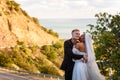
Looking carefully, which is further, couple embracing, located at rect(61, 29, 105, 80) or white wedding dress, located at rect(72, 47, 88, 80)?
white wedding dress, located at rect(72, 47, 88, 80)

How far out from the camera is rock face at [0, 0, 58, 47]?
320ft

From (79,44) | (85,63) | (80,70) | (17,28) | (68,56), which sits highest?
(79,44)

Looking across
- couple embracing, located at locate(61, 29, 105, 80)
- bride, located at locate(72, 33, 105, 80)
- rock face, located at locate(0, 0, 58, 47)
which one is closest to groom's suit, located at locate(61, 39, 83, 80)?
couple embracing, located at locate(61, 29, 105, 80)

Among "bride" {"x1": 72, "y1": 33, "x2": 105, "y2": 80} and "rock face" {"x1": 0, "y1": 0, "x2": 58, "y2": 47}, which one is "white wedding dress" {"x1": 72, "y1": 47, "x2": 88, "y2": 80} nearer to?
"bride" {"x1": 72, "y1": 33, "x2": 105, "y2": 80}

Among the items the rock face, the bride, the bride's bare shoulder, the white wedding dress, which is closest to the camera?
the bride

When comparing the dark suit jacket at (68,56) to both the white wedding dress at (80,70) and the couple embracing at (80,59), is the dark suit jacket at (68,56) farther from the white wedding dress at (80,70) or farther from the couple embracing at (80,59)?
the white wedding dress at (80,70)

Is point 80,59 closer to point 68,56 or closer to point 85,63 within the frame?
point 85,63

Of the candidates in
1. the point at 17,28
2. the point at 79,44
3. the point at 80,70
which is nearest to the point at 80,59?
the point at 80,70

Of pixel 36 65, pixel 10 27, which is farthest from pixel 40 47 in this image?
pixel 36 65

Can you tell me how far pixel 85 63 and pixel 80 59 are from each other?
0.18m

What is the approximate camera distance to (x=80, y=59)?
13406mm

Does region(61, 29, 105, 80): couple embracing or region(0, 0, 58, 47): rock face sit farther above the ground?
region(61, 29, 105, 80): couple embracing

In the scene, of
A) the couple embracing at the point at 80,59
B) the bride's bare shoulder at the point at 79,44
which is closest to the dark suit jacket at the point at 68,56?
the couple embracing at the point at 80,59

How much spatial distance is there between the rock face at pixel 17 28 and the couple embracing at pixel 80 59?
8055cm
